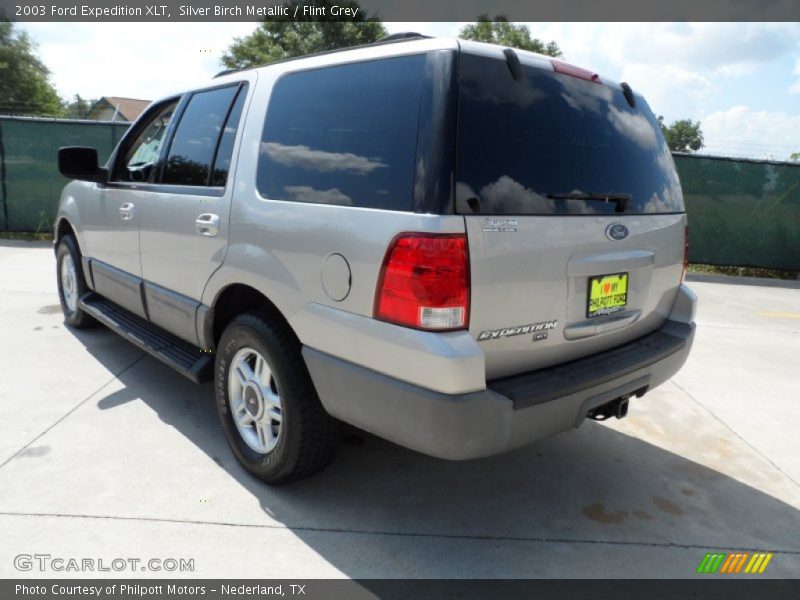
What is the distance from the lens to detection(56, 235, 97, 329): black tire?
479 centimetres

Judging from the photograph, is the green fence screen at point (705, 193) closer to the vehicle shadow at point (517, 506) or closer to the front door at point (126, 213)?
the front door at point (126, 213)

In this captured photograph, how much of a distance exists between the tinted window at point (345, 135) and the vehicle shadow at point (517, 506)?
4.61 feet

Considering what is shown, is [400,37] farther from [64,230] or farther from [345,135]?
[64,230]

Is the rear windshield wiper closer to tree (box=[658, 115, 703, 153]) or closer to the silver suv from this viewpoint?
the silver suv

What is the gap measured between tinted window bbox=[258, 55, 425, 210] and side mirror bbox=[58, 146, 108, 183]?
6.59ft

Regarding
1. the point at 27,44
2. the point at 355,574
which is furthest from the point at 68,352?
the point at 27,44

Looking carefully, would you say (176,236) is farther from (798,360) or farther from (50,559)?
(798,360)

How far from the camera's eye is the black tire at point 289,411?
251 cm

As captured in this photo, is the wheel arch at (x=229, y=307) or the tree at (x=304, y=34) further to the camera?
the tree at (x=304, y=34)

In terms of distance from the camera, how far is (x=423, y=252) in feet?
6.59

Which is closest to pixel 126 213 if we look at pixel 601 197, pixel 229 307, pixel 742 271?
pixel 229 307

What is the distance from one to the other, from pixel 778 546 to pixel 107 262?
431 centimetres

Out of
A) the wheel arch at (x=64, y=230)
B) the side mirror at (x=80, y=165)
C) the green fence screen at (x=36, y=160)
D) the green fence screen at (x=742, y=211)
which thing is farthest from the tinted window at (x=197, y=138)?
the green fence screen at (x=742, y=211)

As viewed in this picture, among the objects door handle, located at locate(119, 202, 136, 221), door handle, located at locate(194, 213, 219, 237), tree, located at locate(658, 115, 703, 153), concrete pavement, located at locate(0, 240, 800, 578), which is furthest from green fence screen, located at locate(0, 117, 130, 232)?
tree, located at locate(658, 115, 703, 153)
